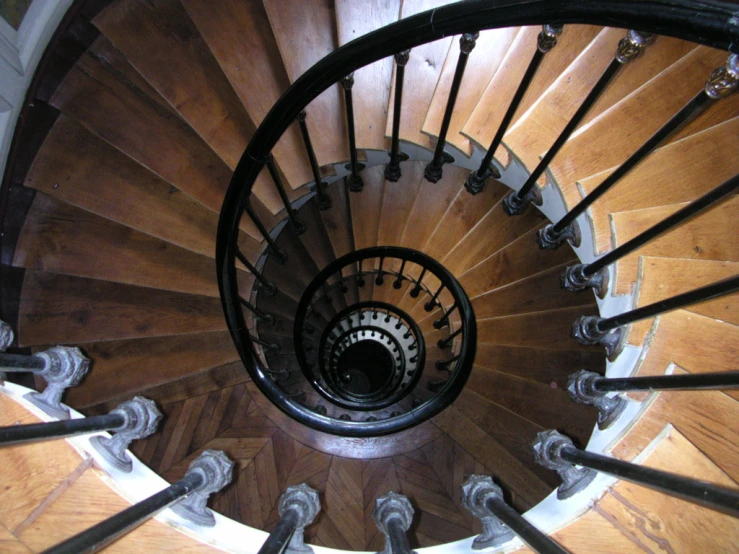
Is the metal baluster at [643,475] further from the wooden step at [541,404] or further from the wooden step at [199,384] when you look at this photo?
the wooden step at [199,384]

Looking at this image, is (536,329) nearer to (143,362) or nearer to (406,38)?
(406,38)

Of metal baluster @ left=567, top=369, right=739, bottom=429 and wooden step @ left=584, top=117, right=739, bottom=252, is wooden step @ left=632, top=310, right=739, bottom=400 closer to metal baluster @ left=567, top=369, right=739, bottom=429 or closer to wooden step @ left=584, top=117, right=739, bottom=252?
metal baluster @ left=567, top=369, right=739, bottom=429

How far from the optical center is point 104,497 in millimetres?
1577

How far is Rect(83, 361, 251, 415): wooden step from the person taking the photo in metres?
3.35

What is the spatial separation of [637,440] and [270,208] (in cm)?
261

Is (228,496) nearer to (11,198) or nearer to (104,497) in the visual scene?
(104,497)

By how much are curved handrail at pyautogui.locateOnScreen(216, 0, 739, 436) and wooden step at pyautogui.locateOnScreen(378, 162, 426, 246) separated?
164cm

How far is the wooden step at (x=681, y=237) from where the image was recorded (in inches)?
76.9

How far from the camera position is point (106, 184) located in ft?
9.37

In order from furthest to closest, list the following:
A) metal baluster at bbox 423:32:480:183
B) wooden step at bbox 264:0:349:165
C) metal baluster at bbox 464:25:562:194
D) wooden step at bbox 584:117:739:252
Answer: wooden step at bbox 264:0:349:165, wooden step at bbox 584:117:739:252, metal baluster at bbox 423:32:480:183, metal baluster at bbox 464:25:562:194

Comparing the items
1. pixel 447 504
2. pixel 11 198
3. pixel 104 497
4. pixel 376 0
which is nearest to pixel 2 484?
pixel 104 497

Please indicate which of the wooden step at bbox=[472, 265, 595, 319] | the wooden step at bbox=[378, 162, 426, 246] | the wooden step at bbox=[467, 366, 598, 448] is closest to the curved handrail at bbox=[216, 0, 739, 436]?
the wooden step at bbox=[467, 366, 598, 448]

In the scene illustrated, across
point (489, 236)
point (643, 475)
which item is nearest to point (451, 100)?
point (489, 236)

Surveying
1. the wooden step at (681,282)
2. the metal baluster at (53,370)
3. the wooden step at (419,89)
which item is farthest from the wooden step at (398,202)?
the metal baluster at (53,370)
